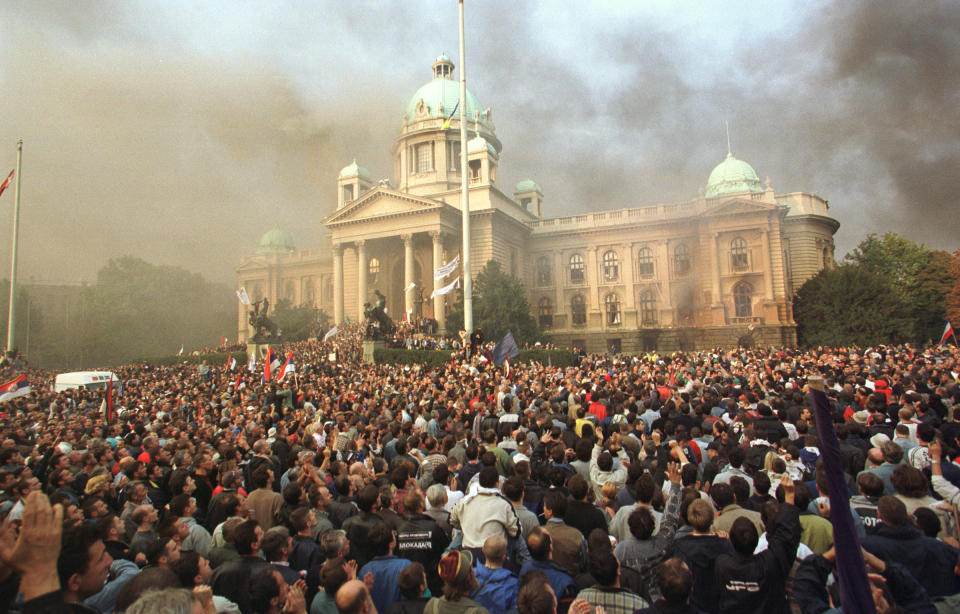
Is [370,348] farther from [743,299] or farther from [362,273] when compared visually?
[743,299]

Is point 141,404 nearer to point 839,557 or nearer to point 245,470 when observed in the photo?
point 245,470

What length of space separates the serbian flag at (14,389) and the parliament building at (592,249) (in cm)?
2808

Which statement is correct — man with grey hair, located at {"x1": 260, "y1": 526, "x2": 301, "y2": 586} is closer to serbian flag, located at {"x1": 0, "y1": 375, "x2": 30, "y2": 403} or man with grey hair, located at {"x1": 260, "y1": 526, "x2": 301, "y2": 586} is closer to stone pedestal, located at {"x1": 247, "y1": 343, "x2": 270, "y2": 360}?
serbian flag, located at {"x1": 0, "y1": 375, "x2": 30, "y2": 403}

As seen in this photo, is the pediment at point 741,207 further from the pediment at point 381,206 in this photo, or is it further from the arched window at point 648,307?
the pediment at point 381,206

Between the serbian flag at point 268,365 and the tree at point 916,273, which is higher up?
the tree at point 916,273

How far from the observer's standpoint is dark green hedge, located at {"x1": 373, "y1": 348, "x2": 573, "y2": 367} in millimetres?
30875

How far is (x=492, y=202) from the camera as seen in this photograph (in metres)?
51.0

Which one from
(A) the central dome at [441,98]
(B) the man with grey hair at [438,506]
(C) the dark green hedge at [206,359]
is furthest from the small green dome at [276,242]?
(B) the man with grey hair at [438,506]

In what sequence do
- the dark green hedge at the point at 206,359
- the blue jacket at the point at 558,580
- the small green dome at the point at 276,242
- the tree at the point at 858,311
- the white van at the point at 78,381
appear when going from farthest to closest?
the small green dome at the point at 276,242 < the dark green hedge at the point at 206,359 < the tree at the point at 858,311 < the white van at the point at 78,381 < the blue jacket at the point at 558,580

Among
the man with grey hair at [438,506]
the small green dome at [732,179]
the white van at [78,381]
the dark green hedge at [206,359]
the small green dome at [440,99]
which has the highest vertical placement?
the small green dome at [440,99]

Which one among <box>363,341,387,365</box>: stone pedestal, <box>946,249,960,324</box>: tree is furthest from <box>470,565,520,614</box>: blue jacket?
<box>946,249,960,324</box>: tree

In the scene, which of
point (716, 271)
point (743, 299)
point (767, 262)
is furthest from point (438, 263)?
point (767, 262)

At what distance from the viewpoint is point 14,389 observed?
15.9 metres

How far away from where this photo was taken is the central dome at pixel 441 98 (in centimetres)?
6003
